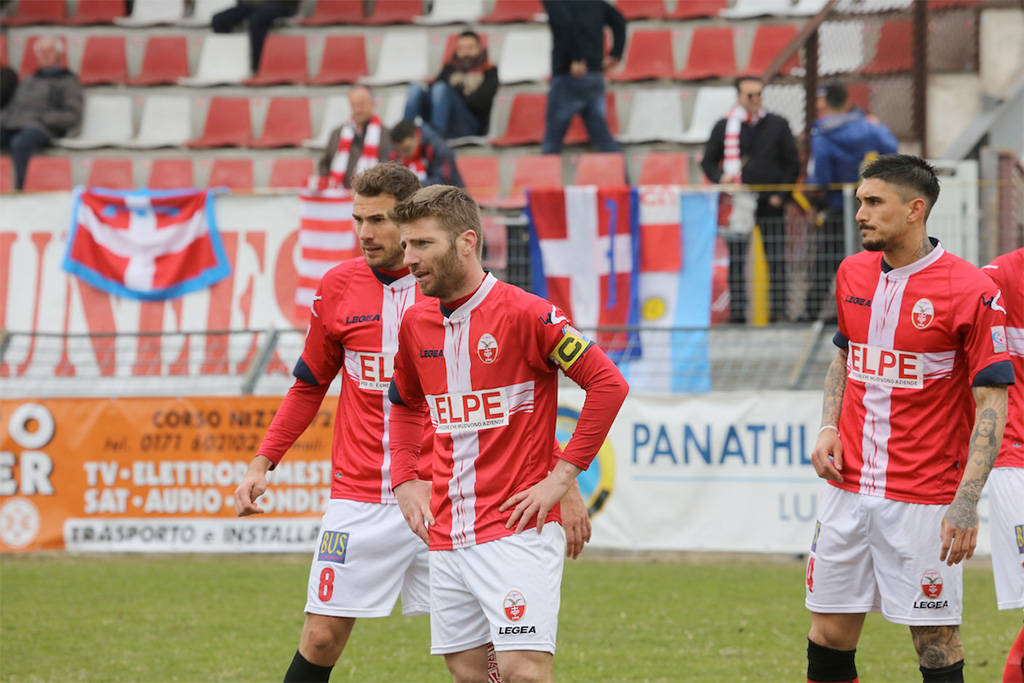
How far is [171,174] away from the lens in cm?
1590

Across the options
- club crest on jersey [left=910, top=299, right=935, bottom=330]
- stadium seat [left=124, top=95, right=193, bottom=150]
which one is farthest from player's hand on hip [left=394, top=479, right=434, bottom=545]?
stadium seat [left=124, top=95, right=193, bottom=150]

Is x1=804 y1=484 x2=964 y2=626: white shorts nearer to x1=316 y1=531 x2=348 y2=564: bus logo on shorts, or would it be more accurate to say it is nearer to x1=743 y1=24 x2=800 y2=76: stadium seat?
x1=316 y1=531 x2=348 y2=564: bus logo on shorts

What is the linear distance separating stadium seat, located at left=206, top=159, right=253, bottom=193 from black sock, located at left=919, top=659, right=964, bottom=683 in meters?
11.9

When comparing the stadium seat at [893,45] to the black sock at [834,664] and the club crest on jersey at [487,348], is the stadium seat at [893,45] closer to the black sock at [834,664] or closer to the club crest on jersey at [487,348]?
the black sock at [834,664]

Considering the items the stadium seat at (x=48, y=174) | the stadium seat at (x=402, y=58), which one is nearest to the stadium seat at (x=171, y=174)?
the stadium seat at (x=48, y=174)

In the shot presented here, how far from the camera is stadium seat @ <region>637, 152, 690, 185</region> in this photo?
14328mm

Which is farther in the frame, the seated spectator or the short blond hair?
the seated spectator

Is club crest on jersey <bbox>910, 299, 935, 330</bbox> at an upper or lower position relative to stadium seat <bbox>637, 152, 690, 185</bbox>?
lower

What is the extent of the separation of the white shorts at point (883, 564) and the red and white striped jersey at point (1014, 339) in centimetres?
40

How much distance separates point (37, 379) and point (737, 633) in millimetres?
6639

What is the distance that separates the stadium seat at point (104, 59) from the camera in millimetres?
17625

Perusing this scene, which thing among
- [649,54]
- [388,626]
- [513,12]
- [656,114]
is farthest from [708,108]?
[388,626]

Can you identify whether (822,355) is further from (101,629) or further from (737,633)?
(101,629)

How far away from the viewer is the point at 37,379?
1159cm
